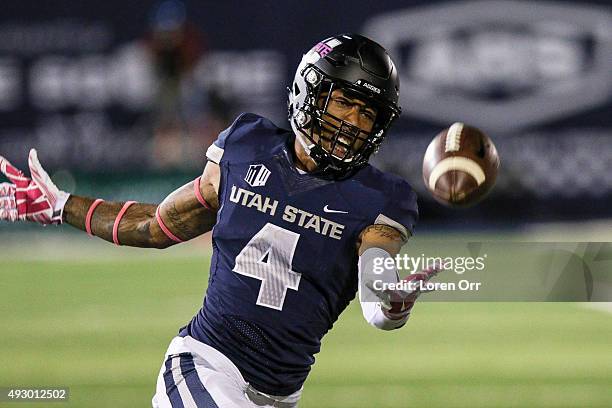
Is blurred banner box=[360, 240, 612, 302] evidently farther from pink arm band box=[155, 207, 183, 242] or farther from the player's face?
the player's face

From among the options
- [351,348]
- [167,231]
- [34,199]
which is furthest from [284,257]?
[351,348]

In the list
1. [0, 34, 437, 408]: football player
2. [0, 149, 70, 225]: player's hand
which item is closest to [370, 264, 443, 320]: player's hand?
[0, 34, 437, 408]: football player

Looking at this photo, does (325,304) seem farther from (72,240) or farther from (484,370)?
(72,240)

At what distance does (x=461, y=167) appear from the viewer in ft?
12.6

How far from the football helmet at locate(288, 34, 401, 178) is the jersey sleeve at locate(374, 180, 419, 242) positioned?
16cm

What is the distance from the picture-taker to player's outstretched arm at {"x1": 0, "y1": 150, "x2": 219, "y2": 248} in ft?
12.9

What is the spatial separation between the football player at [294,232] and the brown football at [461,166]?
22 cm

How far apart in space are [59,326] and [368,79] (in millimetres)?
5320

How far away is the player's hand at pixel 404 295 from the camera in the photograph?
10.5 ft

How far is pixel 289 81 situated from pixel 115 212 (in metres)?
8.75

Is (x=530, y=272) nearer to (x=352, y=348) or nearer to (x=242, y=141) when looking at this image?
(x=352, y=348)

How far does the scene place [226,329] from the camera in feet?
11.9

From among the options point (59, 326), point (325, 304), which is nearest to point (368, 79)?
point (325, 304)

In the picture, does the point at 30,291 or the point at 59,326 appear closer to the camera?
the point at 59,326
